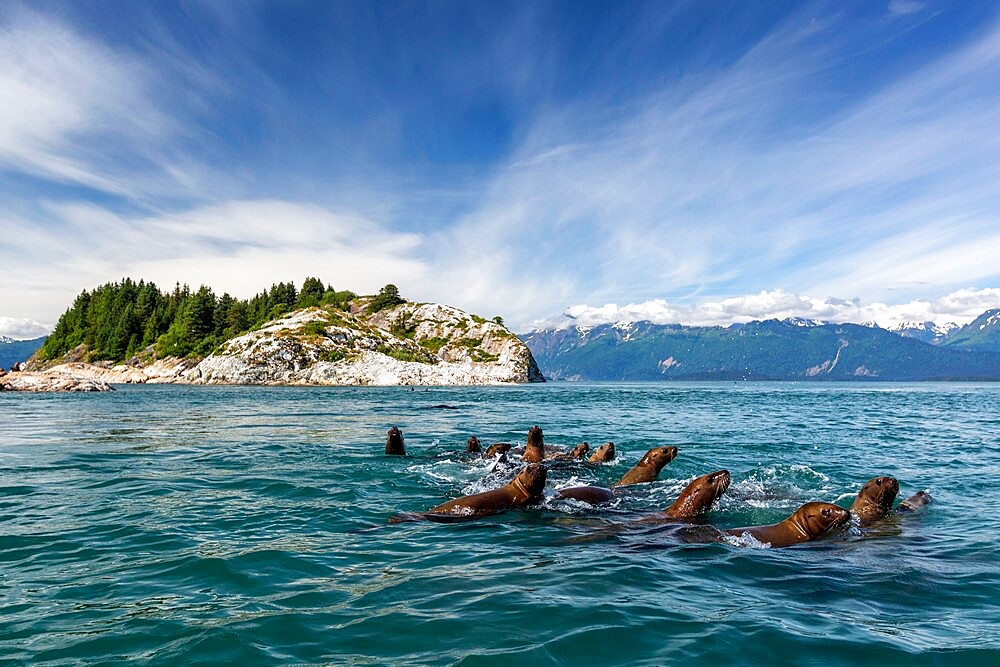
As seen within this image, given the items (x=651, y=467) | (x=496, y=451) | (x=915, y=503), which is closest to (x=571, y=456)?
(x=496, y=451)

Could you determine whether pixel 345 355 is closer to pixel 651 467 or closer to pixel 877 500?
pixel 651 467

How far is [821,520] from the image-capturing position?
35.7 feet

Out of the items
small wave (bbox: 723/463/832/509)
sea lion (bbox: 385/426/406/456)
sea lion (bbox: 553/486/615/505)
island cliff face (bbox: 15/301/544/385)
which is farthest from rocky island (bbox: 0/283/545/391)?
sea lion (bbox: 553/486/615/505)

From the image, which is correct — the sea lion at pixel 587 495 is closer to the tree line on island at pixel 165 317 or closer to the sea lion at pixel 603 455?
the sea lion at pixel 603 455

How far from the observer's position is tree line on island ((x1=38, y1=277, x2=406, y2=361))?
160m

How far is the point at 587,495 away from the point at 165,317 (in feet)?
618

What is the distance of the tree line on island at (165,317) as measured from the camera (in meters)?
160

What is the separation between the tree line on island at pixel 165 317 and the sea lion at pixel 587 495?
153829 millimetres

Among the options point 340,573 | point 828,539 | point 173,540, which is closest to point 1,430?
point 173,540

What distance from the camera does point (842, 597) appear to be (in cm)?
800

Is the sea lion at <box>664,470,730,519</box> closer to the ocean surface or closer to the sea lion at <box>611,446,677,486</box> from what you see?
the ocean surface

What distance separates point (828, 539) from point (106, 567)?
473 inches

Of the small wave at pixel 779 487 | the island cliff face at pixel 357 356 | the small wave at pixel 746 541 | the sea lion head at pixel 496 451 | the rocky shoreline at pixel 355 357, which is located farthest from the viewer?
the island cliff face at pixel 357 356

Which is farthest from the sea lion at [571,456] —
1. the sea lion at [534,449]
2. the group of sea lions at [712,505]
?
the group of sea lions at [712,505]
